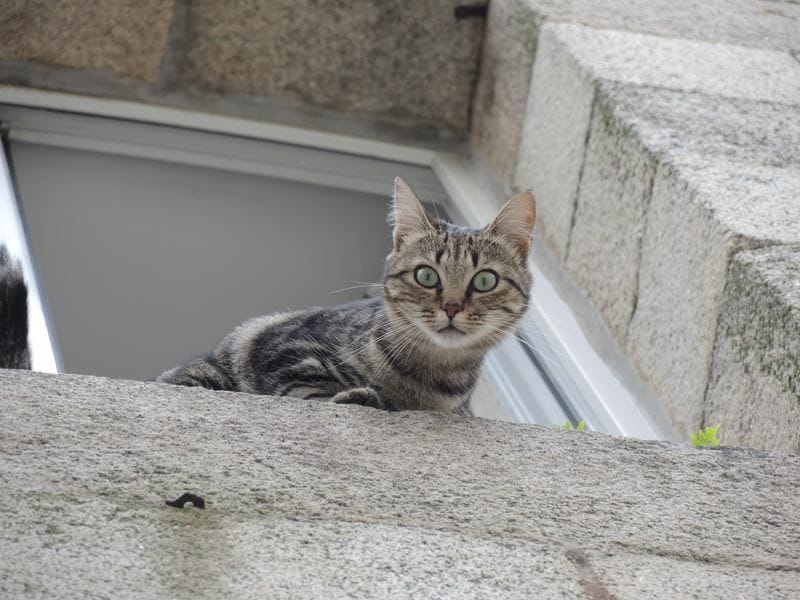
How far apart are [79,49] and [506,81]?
1.13 metres

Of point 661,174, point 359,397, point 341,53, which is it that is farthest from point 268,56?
point 359,397

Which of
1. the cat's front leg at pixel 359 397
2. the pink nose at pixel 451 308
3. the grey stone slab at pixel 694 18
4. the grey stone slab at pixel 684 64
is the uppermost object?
the grey stone slab at pixel 694 18

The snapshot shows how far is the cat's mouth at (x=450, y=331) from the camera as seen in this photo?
1794 mm

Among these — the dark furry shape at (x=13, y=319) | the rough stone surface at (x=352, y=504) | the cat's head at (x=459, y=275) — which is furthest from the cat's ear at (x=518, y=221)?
the dark furry shape at (x=13, y=319)

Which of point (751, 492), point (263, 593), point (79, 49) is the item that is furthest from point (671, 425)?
point (79, 49)

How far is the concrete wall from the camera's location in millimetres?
3057

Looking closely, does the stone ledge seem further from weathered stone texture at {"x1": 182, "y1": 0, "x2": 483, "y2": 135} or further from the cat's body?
weathered stone texture at {"x1": 182, "y1": 0, "x2": 483, "y2": 135}

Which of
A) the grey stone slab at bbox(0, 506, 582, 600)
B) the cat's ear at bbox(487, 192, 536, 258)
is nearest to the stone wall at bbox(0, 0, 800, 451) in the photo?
the cat's ear at bbox(487, 192, 536, 258)

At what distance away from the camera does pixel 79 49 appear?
3.10 metres

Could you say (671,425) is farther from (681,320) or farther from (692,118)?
(692,118)

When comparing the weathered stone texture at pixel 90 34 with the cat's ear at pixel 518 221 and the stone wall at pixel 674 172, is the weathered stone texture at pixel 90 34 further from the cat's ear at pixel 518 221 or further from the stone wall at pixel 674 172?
the cat's ear at pixel 518 221

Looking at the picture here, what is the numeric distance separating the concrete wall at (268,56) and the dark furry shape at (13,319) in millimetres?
1302

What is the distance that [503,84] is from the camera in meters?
3.01

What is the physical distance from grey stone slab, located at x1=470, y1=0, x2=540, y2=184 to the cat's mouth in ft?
3.87
